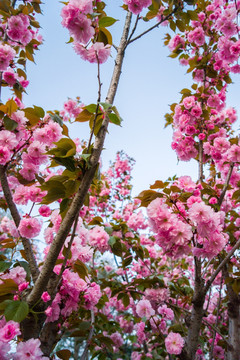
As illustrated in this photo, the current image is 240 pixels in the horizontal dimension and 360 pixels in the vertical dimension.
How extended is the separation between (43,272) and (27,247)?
37 centimetres

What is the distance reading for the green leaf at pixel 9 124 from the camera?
149 centimetres

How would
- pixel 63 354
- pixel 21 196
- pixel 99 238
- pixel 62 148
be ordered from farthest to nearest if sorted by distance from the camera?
pixel 99 238 → pixel 21 196 → pixel 63 354 → pixel 62 148

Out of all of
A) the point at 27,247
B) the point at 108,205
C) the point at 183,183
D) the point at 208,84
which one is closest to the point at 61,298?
the point at 27,247

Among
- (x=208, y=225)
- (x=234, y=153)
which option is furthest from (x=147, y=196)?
(x=234, y=153)

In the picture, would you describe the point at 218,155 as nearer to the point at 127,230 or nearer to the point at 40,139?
the point at 127,230

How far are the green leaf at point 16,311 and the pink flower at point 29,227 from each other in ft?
1.62

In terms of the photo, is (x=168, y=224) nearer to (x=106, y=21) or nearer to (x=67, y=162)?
(x=67, y=162)

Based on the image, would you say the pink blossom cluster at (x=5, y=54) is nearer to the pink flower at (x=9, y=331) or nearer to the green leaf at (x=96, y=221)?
the green leaf at (x=96, y=221)

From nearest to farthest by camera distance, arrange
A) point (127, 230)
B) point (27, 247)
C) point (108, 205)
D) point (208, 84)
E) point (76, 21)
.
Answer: point (76, 21) → point (27, 247) → point (127, 230) → point (208, 84) → point (108, 205)

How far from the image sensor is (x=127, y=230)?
2.51m

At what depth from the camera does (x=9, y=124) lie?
4.89 ft

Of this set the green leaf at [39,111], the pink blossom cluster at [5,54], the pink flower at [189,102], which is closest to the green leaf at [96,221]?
the green leaf at [39,111]

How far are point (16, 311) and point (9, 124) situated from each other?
1017mm

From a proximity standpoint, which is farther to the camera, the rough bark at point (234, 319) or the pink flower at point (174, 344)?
the rough bark at point (234, 319)
